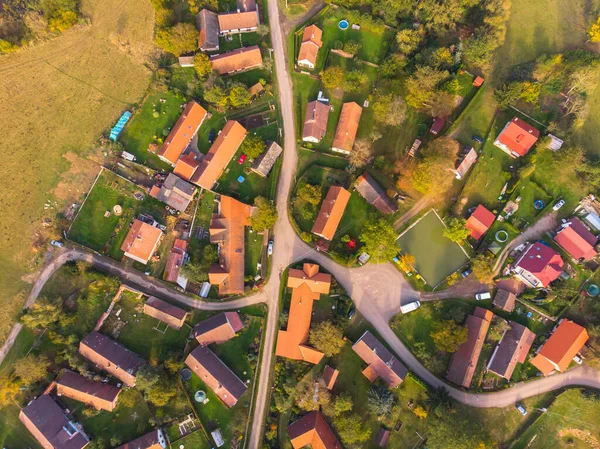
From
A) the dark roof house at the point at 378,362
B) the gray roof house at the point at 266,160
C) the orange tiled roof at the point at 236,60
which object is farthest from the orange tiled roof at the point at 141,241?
the dark roof house at the point at 378,362

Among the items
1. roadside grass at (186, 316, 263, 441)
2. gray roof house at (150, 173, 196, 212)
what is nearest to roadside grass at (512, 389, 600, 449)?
roadside grass at (186, 316, 263, 441)

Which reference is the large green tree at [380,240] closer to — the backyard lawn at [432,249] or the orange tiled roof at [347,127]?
the backyard lawn at [432,249]

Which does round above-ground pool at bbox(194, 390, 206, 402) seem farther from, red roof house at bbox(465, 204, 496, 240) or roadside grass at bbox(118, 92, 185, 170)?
red roof house at bbox(465, 204, 496, 240)

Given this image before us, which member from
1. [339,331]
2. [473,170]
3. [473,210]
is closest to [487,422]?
[339,331]

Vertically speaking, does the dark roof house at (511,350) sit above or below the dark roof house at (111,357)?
above

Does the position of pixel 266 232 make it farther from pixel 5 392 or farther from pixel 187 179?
pixel 5 392
